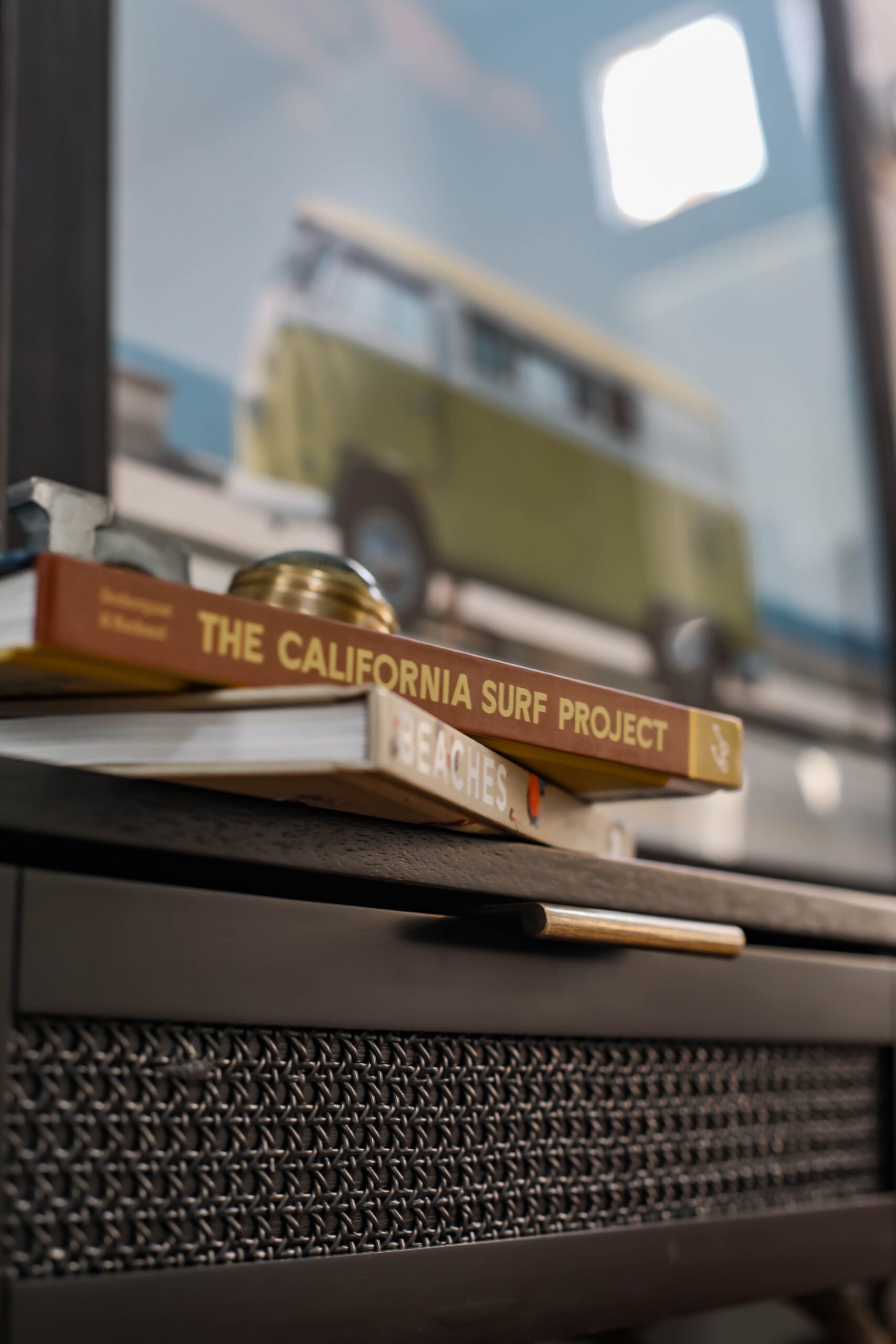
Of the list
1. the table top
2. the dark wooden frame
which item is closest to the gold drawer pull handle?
the table top

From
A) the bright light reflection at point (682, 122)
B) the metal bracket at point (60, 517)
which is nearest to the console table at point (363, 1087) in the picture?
the metal bracket at point (60, 517)

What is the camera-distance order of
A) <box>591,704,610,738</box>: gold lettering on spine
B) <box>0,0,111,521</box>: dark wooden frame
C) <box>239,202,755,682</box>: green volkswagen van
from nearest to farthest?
<box>591,704,610,738</box>: gold lettering on spine, <box>0,0,111,521</box>: dark wooden frame, <box>239,202,755,682</box>: green volkswagen van

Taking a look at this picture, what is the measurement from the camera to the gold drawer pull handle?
427 millimetres

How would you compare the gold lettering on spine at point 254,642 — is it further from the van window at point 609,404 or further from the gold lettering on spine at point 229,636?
the van window at point 609,404

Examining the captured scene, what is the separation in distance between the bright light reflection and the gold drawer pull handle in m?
1.02

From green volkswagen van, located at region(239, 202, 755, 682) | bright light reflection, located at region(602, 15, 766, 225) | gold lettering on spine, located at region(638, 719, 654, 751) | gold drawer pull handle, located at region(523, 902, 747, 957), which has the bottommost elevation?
gold drawer pull handle, located at region(523, 902, 747, 957)

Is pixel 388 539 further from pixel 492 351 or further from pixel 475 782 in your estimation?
pixel 475 782

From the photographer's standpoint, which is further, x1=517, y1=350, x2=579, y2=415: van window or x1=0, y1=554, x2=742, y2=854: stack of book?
x1=517, y1=350, x2=579, y2=415: van window

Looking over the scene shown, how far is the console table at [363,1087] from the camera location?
0.33 m

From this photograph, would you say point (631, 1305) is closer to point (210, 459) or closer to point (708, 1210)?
point (708, 1210)

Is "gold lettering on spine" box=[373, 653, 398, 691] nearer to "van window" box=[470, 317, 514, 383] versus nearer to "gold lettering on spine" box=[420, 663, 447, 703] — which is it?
"gold lettering on spine" box=[420, 663, 447, 703]

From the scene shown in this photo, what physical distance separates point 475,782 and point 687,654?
89cm

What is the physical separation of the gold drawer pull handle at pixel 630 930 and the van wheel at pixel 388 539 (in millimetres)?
502

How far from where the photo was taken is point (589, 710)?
1.39 ft
